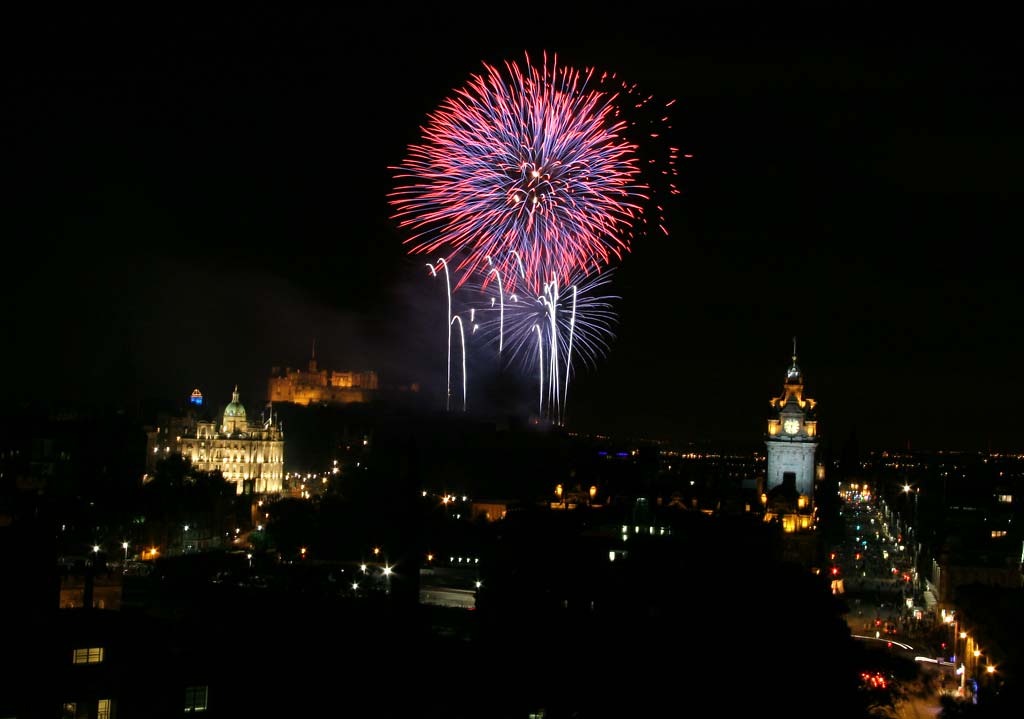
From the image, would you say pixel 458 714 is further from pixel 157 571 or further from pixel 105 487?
pixel 105 487

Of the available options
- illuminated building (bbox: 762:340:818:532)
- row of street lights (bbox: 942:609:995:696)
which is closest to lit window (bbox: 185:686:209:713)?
row of street lights (bbox: 942:609:995:696)

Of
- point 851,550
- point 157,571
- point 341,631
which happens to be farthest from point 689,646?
point 851,550

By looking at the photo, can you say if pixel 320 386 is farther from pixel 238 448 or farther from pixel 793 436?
pixel 793 436

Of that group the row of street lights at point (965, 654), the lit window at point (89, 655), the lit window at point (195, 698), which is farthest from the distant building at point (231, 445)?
the lit window at point (89, 655)

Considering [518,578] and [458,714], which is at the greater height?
[518,578]

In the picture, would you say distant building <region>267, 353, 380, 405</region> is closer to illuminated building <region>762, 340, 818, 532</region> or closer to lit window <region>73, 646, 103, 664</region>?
illuminated building <region>762, 340, 818, 532</region>

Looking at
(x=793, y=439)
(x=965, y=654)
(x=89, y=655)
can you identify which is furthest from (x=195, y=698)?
(x=793, y=439)

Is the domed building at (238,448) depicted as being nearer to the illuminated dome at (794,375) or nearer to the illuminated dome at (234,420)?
the illuminated dome at (234,420)
